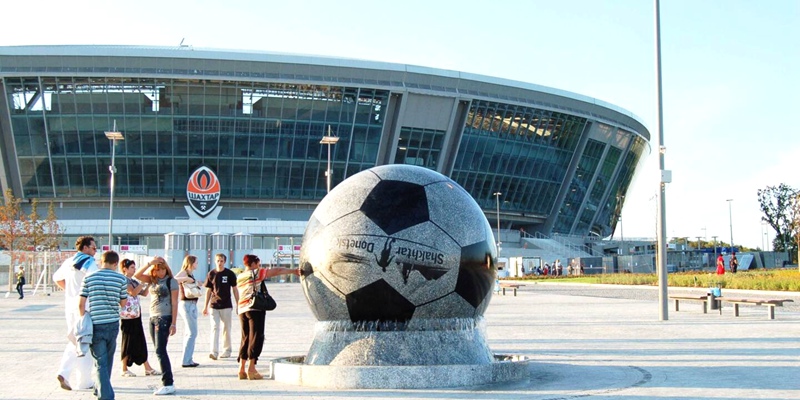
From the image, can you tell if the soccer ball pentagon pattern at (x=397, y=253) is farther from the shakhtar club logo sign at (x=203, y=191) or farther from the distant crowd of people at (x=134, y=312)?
the shakhtar club logo sign at (x=203, y=191)

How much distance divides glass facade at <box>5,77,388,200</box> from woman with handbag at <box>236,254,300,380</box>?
5315 centimetres

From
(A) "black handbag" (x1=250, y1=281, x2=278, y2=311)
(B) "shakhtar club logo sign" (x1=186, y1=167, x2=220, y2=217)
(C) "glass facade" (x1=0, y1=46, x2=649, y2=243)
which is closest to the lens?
(A) "black handbag" (x1=250, y1=281, x2=278, y2=311)

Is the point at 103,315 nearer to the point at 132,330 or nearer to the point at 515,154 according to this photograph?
the point at 132,330

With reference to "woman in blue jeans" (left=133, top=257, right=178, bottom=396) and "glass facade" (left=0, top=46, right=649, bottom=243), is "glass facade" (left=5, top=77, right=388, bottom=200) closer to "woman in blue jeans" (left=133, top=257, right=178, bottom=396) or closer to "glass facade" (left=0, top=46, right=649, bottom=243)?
"glass facade" (left=0, top=46, right=649, bottom=243)

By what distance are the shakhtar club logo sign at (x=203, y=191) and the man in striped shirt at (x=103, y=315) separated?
57343mm

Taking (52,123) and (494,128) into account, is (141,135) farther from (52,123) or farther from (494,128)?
(494,128)

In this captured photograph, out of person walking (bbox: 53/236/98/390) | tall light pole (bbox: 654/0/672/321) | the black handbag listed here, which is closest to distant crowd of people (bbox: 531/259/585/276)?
tall light pole (bbox: 654/0/672/321)

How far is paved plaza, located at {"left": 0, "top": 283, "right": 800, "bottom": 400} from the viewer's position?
9.16 metres

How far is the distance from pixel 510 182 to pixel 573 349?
61052 millimetres

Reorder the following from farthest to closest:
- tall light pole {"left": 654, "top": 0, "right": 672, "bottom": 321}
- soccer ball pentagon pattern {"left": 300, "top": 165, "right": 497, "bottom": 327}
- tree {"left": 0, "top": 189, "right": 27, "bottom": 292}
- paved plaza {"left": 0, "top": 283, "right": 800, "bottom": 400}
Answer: tree {"left": 0, "top": 189, "right": 27, "bottom": 292} → tall light pole {"left": 654, "top": 0, "right": 672, "bottom": 321} → soccer ball pentagon pattern {"left": 300, "top": 165, "right": 497, "bottom": 327} → paved plaza {"left": 0, "top": 283, "right": 800, "bottom": 400}

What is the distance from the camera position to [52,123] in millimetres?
62719

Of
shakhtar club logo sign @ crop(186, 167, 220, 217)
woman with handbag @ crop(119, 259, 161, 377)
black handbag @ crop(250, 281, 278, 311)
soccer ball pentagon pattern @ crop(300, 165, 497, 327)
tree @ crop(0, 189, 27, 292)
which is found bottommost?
woman with handbag @ crop(119, 259, 161, 377)

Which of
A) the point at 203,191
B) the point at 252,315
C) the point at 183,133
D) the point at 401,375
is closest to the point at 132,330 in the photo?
the point at 252,315

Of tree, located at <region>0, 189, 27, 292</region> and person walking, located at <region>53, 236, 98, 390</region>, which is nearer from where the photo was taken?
person walking, located at <region>53, 236, 98, 390</region>
